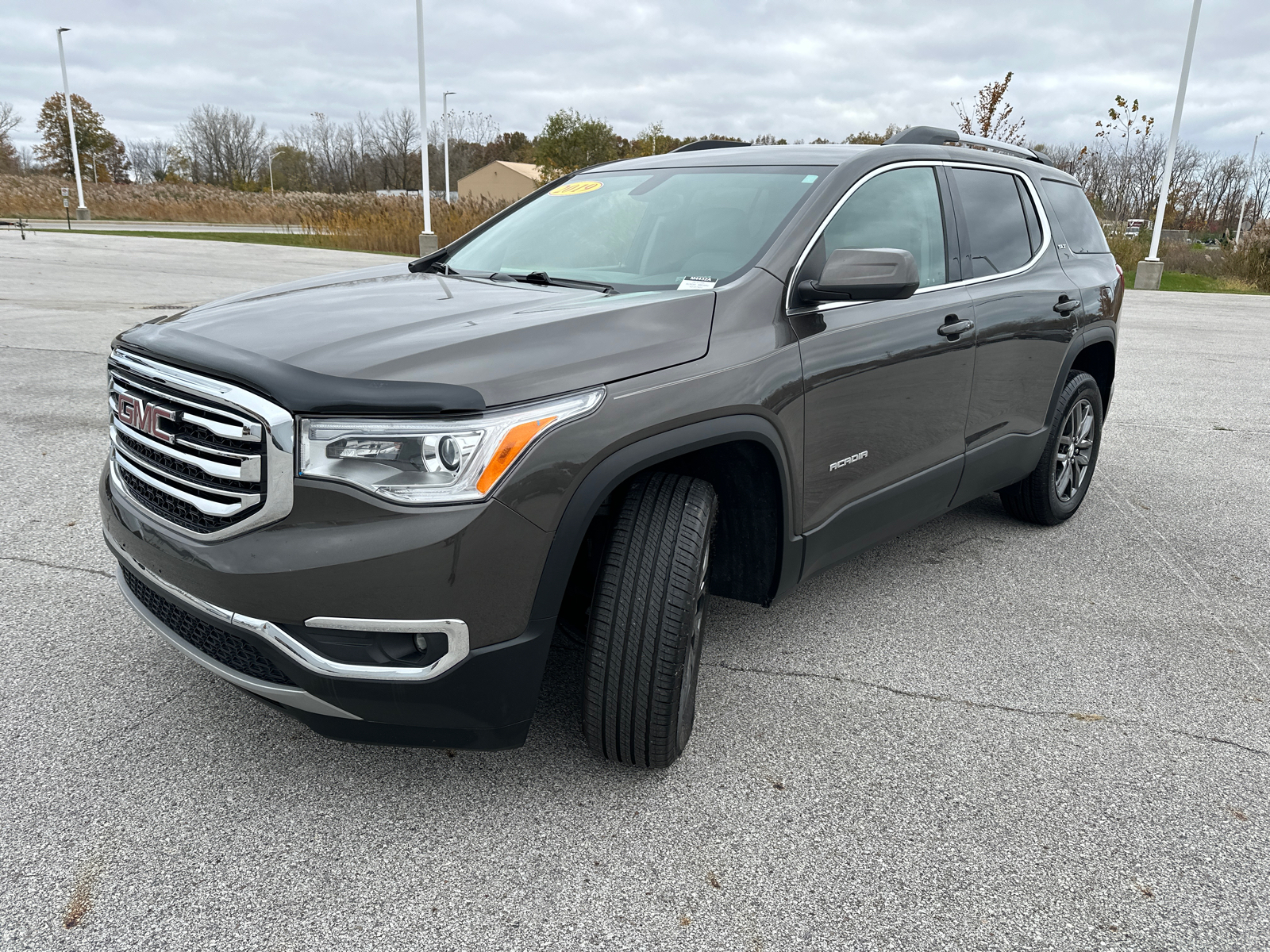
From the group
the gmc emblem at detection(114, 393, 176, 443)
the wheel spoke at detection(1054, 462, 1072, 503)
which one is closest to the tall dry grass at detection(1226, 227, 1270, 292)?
the wheel spoke at detection(1054, 462, 1072, 503)

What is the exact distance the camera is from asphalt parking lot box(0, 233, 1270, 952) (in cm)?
208

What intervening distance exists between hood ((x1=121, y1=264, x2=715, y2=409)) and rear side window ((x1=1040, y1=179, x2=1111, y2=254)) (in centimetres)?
279

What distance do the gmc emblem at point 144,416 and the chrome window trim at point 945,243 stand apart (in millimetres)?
1711

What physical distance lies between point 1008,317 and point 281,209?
152 feet

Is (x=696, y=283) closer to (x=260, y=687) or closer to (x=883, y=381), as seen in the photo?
(x=883, y=381)

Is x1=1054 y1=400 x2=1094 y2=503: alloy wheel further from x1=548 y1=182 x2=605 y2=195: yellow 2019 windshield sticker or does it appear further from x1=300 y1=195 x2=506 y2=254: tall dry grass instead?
x1=300 y1=195 x2=506 y2=254: tall dry grass

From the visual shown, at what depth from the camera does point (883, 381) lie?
312 centimetres

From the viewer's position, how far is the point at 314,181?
72688mm

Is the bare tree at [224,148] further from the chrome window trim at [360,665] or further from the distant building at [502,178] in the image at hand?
the chrome window trim at [360,665]

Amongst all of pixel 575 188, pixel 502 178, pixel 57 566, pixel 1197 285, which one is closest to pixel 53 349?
pixel 57 566

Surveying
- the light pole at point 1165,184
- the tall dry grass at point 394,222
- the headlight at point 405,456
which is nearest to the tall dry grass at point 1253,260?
the light pole at point 1165,184

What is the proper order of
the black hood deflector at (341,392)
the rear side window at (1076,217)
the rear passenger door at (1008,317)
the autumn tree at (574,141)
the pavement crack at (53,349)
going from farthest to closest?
the autumn tree at (574,141) → the pavement crack at (53,349) → the rear side window at (1076,217) → the rear passenger door at (1008,317) → the black hood deflector at (341,392)

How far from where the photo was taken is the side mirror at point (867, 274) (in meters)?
2.68

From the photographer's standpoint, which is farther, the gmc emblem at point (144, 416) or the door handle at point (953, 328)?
the door handle at point (953, 328)
